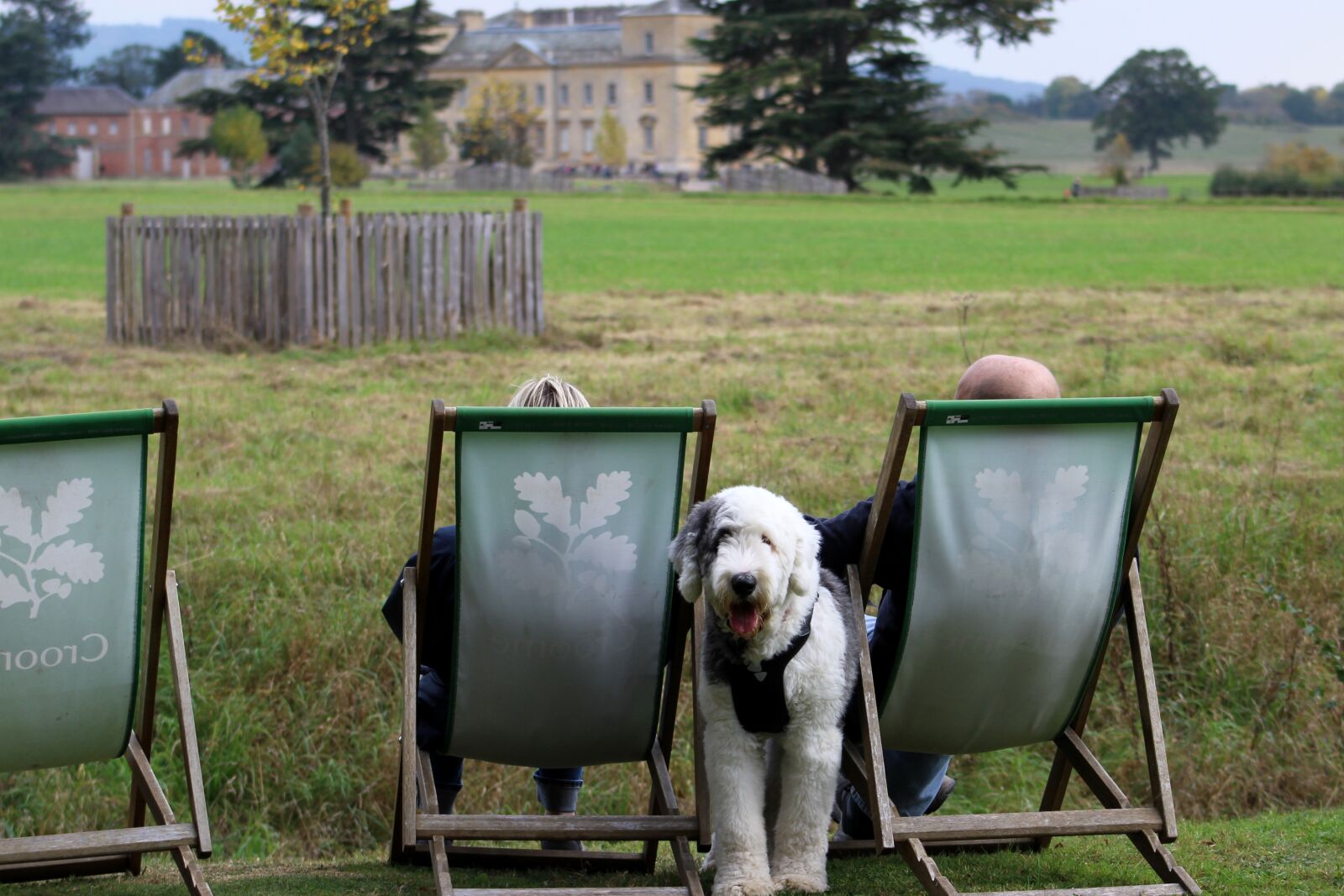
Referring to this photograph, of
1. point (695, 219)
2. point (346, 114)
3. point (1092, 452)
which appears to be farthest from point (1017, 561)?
point (346, 114)

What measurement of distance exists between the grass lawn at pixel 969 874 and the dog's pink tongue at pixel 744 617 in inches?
32.4

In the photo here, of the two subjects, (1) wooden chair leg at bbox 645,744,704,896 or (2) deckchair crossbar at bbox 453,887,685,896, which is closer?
(2) deckchair crossbar at bbox 453,887,685,896

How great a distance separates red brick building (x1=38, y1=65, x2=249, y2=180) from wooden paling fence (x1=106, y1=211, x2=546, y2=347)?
5317 inches

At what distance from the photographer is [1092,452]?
3.79 metres

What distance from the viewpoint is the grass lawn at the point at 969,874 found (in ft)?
13.0

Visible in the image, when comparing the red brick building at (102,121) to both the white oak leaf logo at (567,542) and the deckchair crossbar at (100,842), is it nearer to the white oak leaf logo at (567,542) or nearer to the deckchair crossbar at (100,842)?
the deckchair crossbar at (100,842)

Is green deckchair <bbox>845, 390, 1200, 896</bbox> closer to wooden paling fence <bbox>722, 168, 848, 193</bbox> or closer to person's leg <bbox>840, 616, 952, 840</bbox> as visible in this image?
person's leg <bbox>840, 616, 952, 840</bbox>

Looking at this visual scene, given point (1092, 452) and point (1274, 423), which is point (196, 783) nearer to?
point (1092, 452)

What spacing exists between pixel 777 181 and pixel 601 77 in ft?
226

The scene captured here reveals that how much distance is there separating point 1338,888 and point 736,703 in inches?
68.3

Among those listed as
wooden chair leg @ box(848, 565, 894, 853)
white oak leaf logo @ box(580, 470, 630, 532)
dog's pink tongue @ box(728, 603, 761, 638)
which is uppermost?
white oak leaf logo @ box(580, 470, 630, 532)

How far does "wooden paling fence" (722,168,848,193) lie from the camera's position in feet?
238

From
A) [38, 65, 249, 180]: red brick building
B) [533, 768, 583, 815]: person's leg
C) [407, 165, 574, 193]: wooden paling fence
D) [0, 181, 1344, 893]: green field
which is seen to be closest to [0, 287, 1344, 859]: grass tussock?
[0, 181, 1344, 893]: green field

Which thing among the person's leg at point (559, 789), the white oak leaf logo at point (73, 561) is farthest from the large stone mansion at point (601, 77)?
the white oak leaf logo at point (73, 561)
